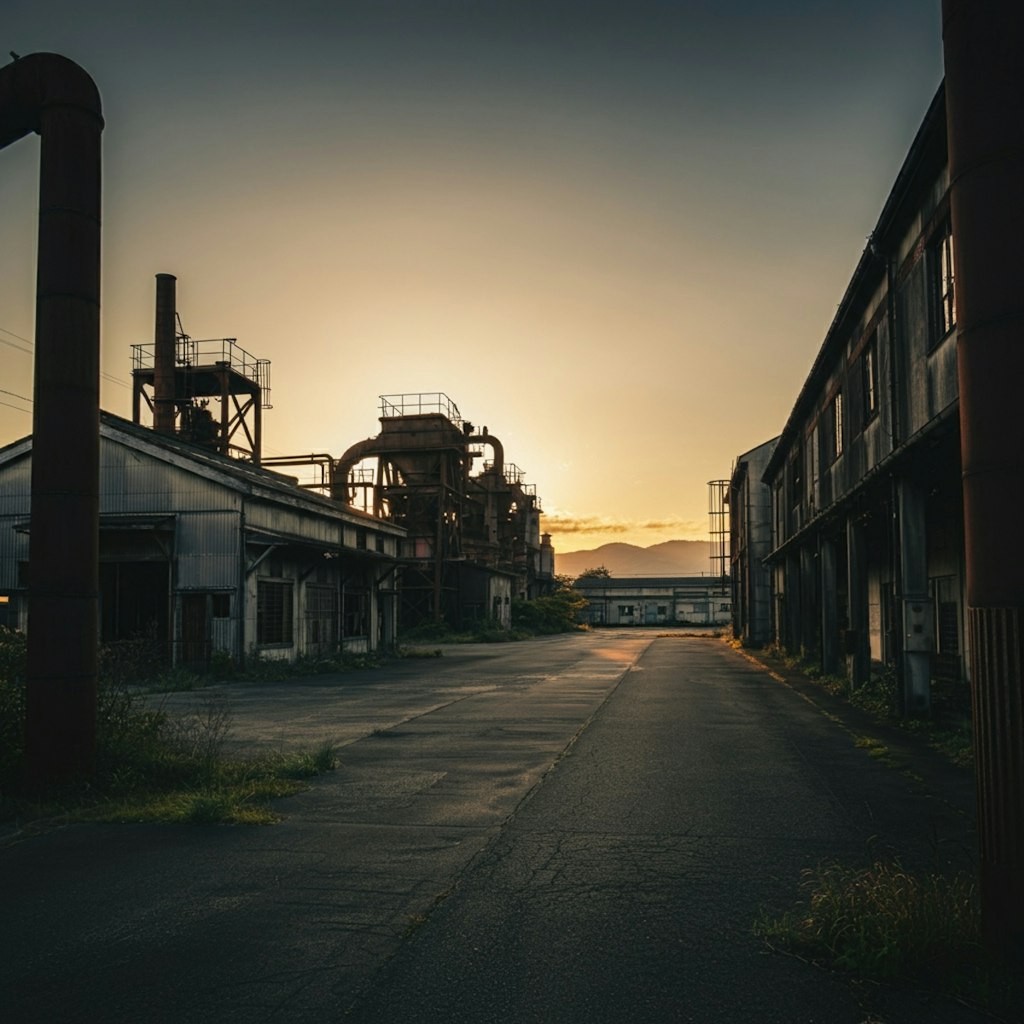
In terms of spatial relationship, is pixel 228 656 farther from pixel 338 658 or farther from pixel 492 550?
pixel 492 550

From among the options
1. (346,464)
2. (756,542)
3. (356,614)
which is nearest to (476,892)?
(356,614)

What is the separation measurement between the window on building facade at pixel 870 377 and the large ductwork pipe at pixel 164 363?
90.2ft

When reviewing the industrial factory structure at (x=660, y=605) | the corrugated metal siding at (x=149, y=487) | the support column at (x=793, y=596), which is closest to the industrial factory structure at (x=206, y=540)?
the corrugated metal siding at (x=149, y=487)

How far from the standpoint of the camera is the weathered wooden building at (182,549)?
23.7 m

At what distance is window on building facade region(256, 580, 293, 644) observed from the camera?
24859 millimetres

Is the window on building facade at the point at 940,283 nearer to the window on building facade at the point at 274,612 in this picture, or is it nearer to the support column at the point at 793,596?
the window on building facade at the point at 274,612

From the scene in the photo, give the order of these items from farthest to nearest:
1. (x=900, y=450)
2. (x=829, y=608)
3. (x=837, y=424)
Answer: (x=829, y=608) < (x=837, y=424) < (x=900, y=450)

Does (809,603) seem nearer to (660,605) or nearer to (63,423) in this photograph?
(63,423)

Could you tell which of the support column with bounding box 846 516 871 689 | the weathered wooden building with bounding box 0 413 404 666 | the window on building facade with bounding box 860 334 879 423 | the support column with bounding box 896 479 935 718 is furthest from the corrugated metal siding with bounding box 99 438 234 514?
the support column with bounding box 896 479 935 718

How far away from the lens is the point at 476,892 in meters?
5.64

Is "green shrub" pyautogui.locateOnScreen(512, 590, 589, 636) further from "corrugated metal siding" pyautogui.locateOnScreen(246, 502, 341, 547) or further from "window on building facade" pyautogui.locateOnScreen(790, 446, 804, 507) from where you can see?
"window on building facade" pyautogui.locateOnScreen(790, 446, 804, 507)

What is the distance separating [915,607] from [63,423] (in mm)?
11005

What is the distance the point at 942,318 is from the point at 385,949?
430 inches

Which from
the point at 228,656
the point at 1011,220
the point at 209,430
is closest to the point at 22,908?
the point at 1011,220
